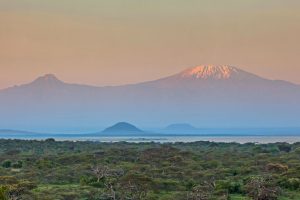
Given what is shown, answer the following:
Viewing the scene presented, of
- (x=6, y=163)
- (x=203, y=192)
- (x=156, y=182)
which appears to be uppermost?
(x=6, y=163)

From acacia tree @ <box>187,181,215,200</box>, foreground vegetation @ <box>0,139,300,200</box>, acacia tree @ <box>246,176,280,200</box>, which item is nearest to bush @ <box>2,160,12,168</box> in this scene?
foreground vegetation @ <box>0,139,300,200</box>

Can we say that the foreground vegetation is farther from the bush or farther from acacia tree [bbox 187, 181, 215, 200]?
the bush

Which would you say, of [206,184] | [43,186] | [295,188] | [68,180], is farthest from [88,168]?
[295,188]

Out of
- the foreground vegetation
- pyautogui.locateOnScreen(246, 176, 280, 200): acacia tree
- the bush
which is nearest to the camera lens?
pyautogui.locateOnScreen(246, 176, 280, 200): acacia tree

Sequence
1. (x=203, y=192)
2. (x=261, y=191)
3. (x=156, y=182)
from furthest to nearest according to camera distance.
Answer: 1. (x=156, y=182)
2. (x=203, y=192)
3. (x=261, y=191)

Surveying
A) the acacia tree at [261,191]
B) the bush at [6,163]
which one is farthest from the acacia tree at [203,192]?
the bush at [6,163]

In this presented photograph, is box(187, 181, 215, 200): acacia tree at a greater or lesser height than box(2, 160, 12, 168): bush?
lesser

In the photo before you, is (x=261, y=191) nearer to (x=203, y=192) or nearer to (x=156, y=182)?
(x=203, y=192)

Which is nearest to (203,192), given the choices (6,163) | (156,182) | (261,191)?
(261,191)

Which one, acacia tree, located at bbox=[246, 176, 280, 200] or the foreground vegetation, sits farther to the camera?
the foreground vegetation

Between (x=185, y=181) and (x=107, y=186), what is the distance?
25.5 ft

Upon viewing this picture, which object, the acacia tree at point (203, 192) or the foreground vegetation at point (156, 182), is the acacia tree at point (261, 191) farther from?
the acacia tree at point (203, 192)

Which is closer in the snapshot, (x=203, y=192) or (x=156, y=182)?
(x=203, y=192)

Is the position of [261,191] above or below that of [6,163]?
below
